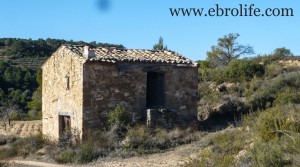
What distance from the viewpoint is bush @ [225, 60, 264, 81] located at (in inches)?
925

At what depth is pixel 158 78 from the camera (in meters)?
16.9

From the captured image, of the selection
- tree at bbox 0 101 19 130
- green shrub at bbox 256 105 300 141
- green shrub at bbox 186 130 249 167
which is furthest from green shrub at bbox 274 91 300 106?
tree at bbox 0 101 19 130

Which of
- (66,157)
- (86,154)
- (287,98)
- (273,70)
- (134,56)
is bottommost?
(66,157)

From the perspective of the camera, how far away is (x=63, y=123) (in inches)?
666

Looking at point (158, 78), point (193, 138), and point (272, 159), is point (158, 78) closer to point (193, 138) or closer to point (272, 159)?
point (193, 138)

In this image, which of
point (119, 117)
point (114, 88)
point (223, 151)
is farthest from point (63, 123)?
point (223, 151)

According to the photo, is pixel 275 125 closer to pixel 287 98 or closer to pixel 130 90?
pixel 130 90

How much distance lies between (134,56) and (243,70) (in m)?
8.56

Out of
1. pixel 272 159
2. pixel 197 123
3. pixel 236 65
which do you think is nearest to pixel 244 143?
pixel 272 159

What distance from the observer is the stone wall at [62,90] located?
50.4ft

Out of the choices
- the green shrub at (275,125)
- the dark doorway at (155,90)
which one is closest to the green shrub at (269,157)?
the green shrub at (275,125)

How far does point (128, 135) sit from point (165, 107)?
2.96 meters

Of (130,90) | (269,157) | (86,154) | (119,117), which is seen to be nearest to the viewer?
(269,157)

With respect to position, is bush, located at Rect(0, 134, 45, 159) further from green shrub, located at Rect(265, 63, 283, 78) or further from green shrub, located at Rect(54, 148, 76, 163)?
green shrub, located at Rect(265, 63, 283, 78)
